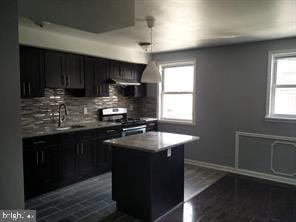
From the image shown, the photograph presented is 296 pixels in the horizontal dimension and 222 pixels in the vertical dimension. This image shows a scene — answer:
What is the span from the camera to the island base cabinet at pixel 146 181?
2.68 meters

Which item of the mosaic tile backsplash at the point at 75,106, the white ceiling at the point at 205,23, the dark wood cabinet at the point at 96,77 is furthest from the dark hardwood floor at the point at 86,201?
the white ceiling at the point at 205,23

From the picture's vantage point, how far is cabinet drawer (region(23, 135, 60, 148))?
3164 millimetres

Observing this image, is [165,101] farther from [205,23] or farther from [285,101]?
[205,23]

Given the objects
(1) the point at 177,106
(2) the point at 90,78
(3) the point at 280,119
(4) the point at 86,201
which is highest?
(2) the point at 90,78

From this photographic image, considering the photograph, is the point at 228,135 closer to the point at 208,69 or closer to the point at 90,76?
the point at 208,69

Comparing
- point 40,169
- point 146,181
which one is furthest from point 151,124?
point 146,181

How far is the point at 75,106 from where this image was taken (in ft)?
14.7

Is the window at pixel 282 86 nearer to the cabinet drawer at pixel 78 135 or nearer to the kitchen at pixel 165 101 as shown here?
the kitchen at pixel 165 101

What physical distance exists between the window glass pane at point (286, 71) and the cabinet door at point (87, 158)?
3427mm

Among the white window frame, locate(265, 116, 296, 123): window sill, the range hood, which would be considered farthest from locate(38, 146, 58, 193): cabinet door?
locate(265, 116, 296, 123): window sill

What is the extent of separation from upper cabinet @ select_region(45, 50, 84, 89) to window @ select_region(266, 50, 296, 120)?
3358 millimetres

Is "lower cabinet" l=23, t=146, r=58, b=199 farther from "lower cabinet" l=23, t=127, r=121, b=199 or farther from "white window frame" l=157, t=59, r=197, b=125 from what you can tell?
"white window frame" l=157, t=59, r=197, b=125

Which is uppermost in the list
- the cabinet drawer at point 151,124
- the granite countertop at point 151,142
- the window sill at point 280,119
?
the window sill at point 280,119

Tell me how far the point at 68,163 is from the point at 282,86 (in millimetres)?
3816
